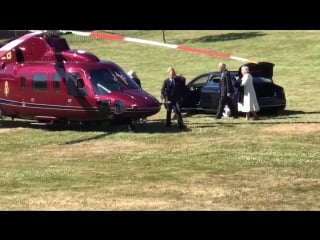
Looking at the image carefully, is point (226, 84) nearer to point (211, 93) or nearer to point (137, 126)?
point (211, 93)

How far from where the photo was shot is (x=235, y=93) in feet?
64.5

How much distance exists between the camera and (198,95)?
835 inches

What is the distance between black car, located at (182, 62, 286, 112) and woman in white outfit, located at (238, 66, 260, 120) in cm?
64

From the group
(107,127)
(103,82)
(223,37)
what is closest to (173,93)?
(103,82)

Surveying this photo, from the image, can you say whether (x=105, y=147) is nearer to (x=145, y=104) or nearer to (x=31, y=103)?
(x=145, y=104)

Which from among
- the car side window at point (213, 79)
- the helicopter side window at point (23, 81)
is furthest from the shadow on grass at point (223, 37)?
the helicopter side window at point (23, 81)

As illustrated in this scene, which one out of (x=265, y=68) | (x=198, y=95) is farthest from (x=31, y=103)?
(x=265, y=68)

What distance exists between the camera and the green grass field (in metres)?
9.78

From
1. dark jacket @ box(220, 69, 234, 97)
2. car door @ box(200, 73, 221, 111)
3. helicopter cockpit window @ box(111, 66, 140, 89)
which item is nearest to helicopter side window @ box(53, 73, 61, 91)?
helicopter cockpit window @ box(111, 66, 140, 89)

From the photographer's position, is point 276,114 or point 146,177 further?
point 276,114

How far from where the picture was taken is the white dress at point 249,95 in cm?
1898

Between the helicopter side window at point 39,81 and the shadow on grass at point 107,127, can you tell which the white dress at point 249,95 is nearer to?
the shadow on grass at point 107,127

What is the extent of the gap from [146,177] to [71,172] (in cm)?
158

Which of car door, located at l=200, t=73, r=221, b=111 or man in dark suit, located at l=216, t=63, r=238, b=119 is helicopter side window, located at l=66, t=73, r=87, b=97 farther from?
car door, located at l=200, t=73, r=221, b=111
